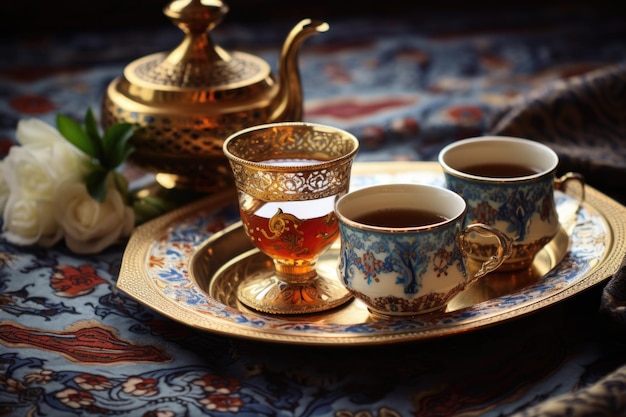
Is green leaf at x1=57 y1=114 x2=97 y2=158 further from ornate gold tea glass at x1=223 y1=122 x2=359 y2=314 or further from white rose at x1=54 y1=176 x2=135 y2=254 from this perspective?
ornate gold tea glass at x1=223 y1=122 x2=359 y2=314

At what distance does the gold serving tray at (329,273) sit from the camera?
0.77 metres

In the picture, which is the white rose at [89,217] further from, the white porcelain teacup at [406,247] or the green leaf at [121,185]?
the white porcelain teacup at [406,247]

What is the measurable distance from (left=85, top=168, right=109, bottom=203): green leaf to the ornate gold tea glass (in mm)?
214

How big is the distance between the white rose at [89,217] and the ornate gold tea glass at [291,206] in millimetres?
195

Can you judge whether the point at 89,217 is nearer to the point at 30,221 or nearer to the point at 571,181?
the point at 30,221

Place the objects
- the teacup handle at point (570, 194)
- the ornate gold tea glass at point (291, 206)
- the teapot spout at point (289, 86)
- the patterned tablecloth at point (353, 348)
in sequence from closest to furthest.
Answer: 1. the patterned tablecloth at point (353, 348)
2. the ornate gold tea glass at point (291, 206)
3. the teacup handle at point (570, 194)
4. the teapot spout at point (289, 86)

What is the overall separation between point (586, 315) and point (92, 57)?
127 cm

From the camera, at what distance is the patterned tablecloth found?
2.42 feet

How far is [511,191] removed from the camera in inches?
35.2

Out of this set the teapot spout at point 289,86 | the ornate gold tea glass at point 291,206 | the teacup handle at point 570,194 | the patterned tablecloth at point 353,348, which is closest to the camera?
the patterned tablecloth at point 353,348

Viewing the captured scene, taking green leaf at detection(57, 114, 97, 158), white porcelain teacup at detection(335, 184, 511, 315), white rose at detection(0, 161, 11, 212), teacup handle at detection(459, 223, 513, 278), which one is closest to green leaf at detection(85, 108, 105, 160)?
green leaf at detection(57, 114, 97, 158)

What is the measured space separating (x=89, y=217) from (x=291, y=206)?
0.29 metres

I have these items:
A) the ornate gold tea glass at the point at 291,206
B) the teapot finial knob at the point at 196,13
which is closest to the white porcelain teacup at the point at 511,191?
the ornate gold tea glass at the point at 291,206

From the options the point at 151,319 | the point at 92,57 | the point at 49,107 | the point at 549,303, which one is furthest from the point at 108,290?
the point at 92,57
